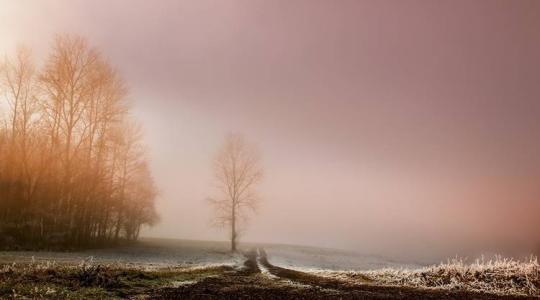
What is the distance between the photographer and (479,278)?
25.2 m

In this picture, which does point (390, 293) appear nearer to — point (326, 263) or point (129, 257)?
point (129, 257)

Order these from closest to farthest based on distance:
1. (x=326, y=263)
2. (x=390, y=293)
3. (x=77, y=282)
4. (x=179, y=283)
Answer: (x=77, y=282)
(x=390, y=293)
(x=179, y=283)
(x=326, y=263)

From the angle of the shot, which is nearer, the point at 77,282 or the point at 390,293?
the point at 77,282

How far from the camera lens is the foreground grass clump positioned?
53.3ft

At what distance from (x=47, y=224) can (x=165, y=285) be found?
34.1 metres

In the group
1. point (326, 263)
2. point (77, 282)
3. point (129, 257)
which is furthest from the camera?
point (326, 263)

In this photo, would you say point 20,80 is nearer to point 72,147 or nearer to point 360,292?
point 72,147

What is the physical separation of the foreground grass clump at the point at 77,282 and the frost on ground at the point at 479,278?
14.3 metres

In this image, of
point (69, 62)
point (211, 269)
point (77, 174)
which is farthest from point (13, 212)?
point (211, 269)

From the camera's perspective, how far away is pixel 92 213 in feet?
186

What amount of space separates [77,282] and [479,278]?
22530 mm

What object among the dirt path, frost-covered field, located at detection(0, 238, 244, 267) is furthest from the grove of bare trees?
the dirt path

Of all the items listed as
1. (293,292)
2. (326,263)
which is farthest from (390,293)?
(326,263)

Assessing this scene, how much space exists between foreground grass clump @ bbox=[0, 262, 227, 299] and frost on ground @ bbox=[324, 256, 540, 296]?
14316mm
